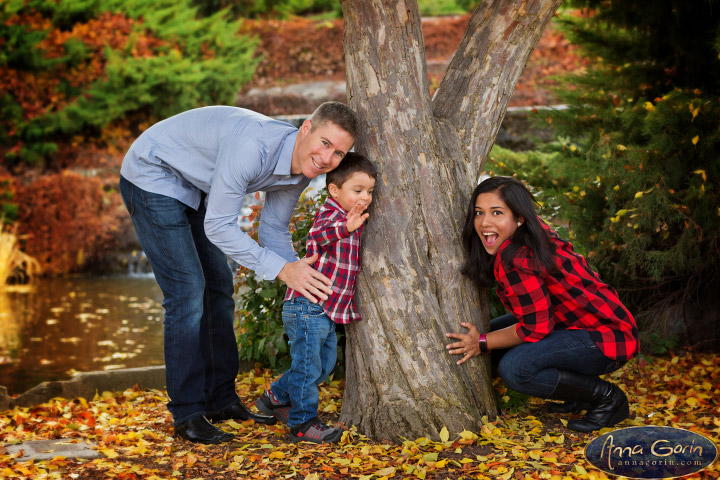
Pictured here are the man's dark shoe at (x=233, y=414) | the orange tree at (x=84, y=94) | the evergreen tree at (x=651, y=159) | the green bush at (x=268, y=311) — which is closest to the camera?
the man's dark shoe at (x=233, y=414)

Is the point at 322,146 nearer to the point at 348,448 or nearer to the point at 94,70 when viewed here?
the point at 348,448

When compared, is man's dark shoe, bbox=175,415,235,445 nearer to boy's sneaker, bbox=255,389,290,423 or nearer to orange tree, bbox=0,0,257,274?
boy's sneaker, bbox=255,389,290,423

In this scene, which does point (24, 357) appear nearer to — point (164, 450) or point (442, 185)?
point (164, 450)

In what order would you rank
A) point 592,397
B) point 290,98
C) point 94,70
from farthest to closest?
1. point 290,98
2. point 94,70
3. point 592,397

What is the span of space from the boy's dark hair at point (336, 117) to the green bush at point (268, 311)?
3.37ft

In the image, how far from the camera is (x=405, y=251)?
333cm

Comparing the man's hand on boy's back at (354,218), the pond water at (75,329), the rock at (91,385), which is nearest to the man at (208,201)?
the man's hand on boy's back at (354,218)

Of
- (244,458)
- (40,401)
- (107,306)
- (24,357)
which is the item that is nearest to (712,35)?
(244,458)

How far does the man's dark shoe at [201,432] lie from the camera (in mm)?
3457

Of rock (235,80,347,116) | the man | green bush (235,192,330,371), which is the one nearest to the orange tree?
rock (235,80,347,116)

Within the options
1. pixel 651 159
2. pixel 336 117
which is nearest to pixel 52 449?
pixel 336 117

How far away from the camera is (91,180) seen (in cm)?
1060

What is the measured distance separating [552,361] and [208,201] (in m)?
1.72

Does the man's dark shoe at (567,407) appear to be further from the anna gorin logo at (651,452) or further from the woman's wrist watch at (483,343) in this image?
the woman's wrist watch at (483,343)
